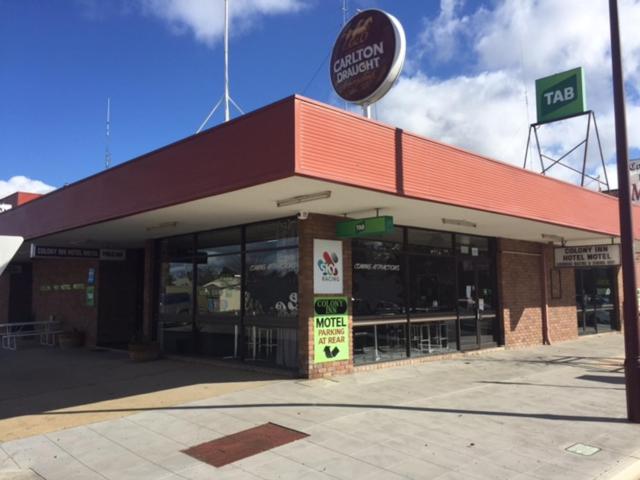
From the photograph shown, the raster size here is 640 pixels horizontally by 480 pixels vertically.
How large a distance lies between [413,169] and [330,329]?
3484mm

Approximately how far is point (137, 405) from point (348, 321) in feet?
13.5

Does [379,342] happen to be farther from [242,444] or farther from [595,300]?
[595,300]

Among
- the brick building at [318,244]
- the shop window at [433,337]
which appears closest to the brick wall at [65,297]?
the brick building at [318,244]

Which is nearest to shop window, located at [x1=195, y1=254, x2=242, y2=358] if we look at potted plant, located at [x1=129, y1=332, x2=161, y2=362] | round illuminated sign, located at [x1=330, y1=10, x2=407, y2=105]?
potted plant, located at [x1=129, y1=332, x2=161, y2=362]

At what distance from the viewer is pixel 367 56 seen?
32.1 ft

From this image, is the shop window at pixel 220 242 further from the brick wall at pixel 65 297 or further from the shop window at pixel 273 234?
the brick wall at pixel 65 297

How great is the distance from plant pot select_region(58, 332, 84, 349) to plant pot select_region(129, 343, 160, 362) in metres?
4.46

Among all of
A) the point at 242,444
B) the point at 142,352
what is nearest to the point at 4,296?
the point at 142,352

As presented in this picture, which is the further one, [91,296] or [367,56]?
[91,296]

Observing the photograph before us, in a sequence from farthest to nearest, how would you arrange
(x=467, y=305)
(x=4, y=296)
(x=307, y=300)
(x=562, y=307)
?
(x=4, y=296) → (x=562, y=307) → (x=467, y=305) → (x=307, y=300)

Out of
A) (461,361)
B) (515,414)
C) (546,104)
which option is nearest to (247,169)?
(515,414)

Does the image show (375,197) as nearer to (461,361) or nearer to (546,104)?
(461,361)

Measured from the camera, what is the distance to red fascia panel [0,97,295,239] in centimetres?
716

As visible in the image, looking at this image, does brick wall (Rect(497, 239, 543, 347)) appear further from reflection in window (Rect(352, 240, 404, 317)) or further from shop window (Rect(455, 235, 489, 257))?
reflection in window (Rect(352, 240, 404, 317))
